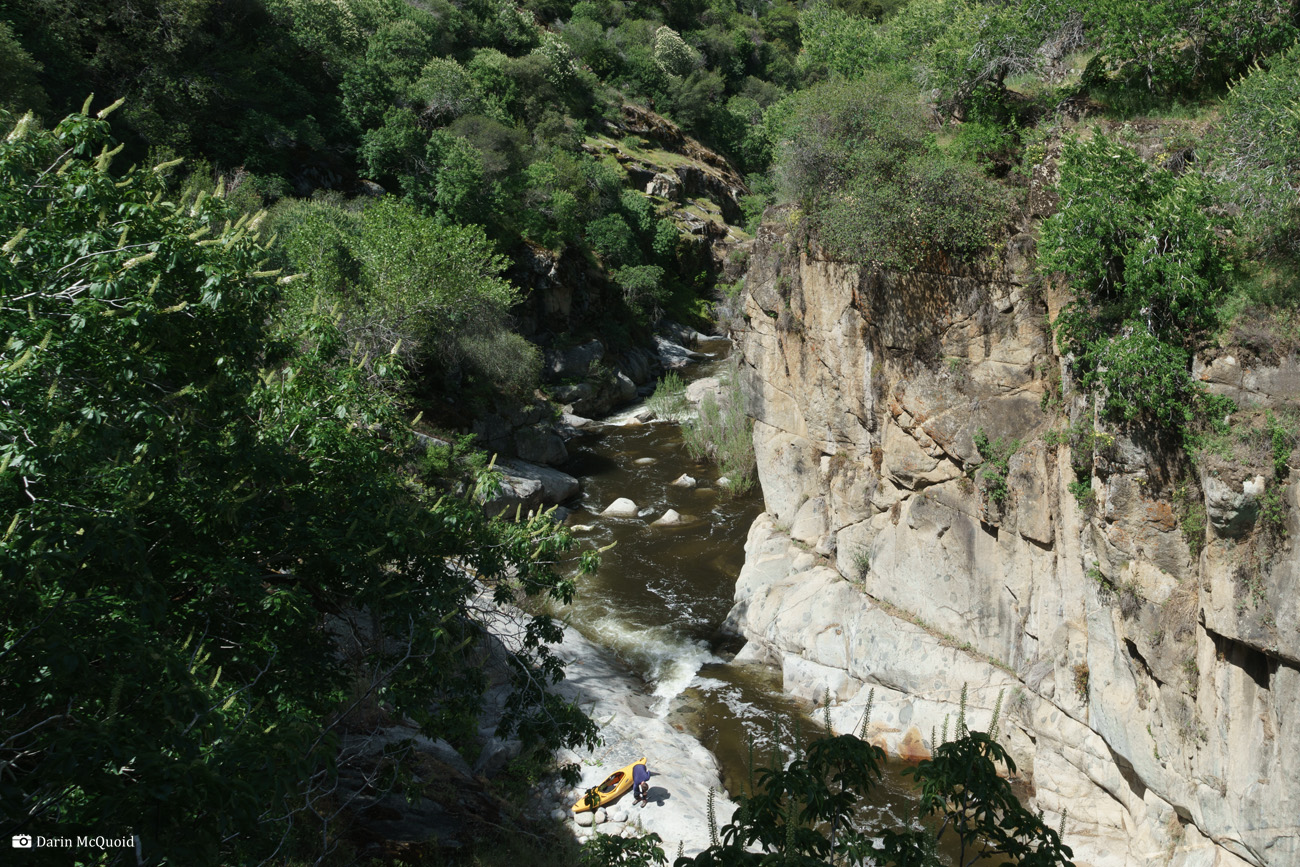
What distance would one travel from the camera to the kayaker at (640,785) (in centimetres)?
1064

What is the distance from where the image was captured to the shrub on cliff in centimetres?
1148

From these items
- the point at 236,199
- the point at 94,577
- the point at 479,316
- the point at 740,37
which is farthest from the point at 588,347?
the point at 740,37

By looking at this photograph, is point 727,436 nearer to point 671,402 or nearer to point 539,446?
point 671,402

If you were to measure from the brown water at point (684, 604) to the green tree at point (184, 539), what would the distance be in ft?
17.8

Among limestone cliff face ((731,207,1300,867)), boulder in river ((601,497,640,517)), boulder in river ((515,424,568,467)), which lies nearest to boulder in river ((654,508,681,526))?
boulder in river ((601,497,640,517))

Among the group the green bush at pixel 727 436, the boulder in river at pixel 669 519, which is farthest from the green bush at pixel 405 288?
the boulder in river at pixel 669 519

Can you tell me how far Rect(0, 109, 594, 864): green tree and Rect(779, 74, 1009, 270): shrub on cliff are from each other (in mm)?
7764

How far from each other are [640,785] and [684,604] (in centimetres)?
673

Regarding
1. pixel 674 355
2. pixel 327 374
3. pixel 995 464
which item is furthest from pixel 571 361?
pixel 327 374

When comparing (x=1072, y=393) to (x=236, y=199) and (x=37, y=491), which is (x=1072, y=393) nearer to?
(x=37, y=491)

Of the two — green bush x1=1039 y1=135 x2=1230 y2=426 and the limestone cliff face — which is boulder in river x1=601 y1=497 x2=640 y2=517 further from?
green bush x1=1039 y1=135 x2=1230 y2=426

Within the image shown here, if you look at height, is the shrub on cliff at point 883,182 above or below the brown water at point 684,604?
above

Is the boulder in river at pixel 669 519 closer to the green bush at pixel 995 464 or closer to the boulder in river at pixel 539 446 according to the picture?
the boulder in river at pixel 539 446

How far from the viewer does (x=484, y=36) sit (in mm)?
47469
